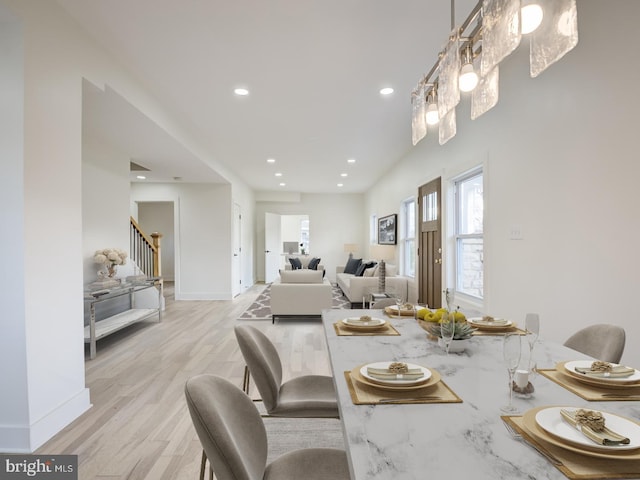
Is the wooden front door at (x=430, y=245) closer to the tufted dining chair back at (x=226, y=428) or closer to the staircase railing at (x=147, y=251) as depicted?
the tufted dining chair back at (x=226, y=428)

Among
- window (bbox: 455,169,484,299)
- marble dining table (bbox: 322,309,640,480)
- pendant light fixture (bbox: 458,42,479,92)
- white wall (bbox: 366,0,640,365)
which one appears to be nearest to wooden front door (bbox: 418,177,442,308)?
window (bbox: 455,169,484,299)

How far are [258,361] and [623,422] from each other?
1.20m

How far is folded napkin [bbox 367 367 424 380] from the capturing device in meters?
1.09

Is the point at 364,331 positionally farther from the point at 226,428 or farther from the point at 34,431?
the point at 34,431

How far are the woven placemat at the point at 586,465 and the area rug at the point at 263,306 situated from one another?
5113mm

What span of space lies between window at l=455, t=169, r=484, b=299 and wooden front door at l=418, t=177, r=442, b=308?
0.32m

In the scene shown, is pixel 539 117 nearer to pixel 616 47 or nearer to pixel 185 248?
pixel 616 47

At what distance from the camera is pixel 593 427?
789 millimetres

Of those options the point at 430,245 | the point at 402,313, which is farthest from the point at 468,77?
the point at 430,245

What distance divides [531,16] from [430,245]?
13.6ft

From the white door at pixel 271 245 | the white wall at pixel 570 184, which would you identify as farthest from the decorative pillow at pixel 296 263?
the white wall at pixel 570 184

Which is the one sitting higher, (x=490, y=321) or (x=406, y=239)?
(x=406, y=239)

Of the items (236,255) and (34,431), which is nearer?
(34,431)

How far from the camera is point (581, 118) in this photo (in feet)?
7.11
